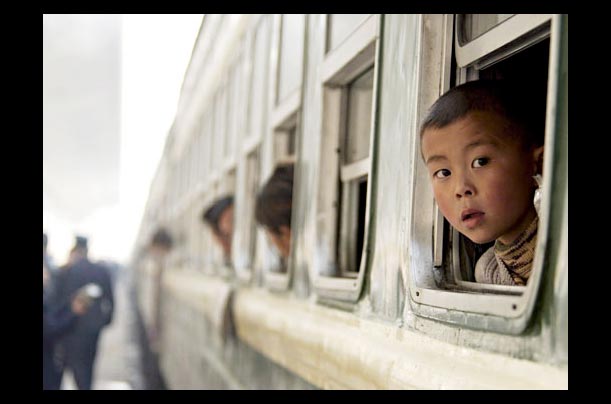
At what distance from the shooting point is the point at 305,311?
440cm

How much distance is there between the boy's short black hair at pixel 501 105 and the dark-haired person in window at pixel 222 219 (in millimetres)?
5875

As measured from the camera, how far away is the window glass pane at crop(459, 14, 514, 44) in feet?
7.86

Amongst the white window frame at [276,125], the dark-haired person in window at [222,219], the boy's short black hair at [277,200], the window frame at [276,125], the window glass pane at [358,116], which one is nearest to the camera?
the window glass pane at [358,116]

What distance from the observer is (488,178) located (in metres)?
2.19

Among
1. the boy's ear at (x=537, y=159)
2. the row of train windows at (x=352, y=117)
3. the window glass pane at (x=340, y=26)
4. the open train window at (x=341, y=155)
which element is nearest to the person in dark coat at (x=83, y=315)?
Answer: the row of train windows at (x=352, y=117)

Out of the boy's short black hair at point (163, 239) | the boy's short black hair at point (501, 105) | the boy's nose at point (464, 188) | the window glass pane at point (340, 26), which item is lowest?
the boy's short black hair at point (163, 239)

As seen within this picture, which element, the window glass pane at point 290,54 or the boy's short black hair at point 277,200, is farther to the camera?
the window glass pane at point 290,54

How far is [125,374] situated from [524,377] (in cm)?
1540

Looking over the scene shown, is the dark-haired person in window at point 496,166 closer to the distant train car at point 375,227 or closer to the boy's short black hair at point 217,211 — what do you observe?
the distant train car at point 375,227

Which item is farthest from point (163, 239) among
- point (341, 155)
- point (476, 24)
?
point (476, 24)

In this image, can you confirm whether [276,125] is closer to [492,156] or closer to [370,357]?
[370,357]

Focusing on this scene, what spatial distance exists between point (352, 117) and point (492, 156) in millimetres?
2093

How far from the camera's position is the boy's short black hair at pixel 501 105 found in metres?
2.20

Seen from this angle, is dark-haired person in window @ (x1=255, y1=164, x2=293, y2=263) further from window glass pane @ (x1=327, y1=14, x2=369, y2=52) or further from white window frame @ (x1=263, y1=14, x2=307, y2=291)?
window glass pane @ (x1=327, y1=14, x2=369, y2=52)
